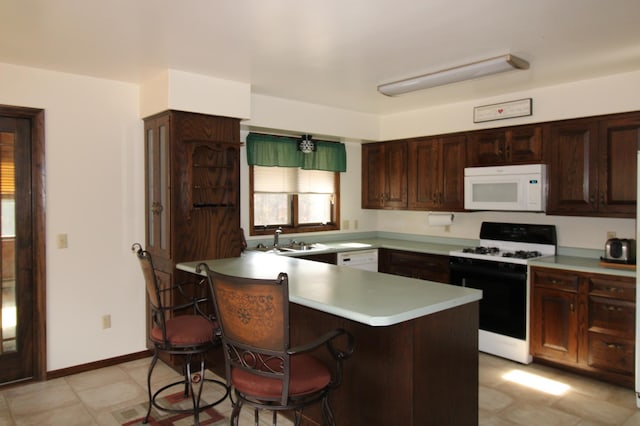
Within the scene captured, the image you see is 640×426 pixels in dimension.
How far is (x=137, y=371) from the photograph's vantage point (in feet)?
12.4

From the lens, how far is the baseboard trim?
366cm

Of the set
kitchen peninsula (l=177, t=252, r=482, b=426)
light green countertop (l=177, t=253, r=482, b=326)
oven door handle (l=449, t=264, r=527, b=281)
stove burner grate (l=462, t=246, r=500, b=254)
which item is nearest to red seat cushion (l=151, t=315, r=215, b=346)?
light green countertop (l=177, t=253, r=482, b=326)

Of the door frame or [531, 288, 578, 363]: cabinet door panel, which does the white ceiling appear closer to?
the door frame

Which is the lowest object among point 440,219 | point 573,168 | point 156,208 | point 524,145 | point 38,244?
point 38,244

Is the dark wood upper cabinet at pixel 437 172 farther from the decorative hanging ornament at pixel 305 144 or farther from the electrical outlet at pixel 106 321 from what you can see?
the electrical outlet at pixel 106 321

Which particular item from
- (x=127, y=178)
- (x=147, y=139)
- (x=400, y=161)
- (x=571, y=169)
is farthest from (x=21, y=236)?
(x=571, y=169)

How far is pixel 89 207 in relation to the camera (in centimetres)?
382

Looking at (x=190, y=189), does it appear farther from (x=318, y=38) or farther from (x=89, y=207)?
(x=318, y=38)

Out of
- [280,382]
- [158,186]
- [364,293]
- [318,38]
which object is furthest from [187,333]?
[318,38]

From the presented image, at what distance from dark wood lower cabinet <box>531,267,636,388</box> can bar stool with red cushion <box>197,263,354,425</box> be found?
250 centimetres

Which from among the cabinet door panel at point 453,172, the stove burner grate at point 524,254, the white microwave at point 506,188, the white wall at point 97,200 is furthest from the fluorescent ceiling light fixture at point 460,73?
the stove burner grate at point 524,254

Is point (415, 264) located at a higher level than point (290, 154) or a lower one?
lower

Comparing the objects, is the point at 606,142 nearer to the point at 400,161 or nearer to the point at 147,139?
the point at 400,161

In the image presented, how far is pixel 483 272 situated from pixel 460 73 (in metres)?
1.86
